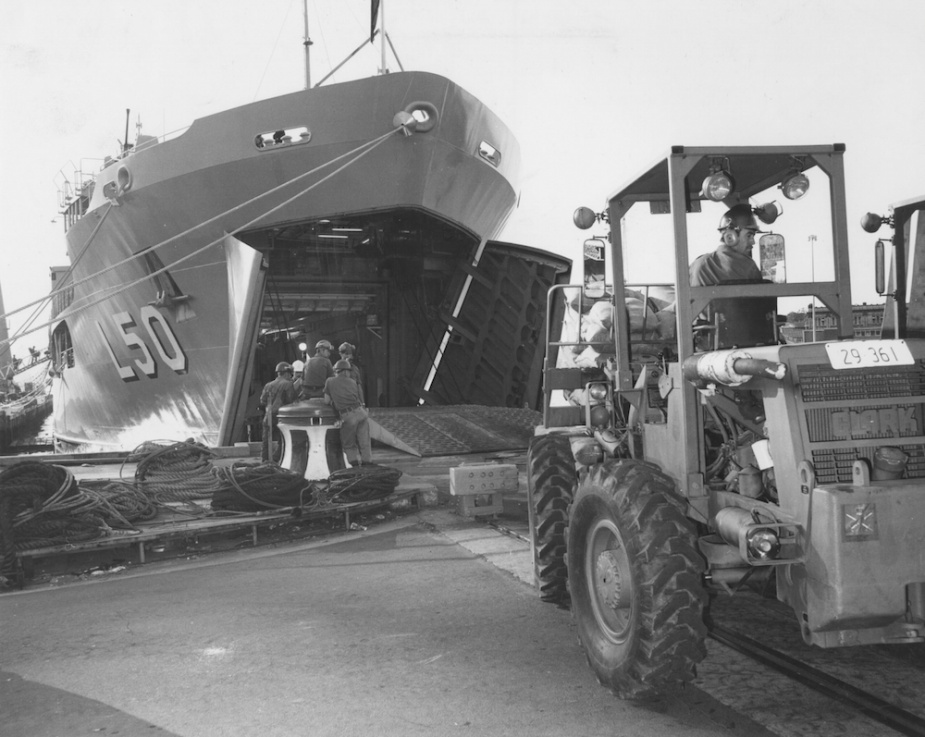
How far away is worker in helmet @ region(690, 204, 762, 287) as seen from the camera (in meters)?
3.93

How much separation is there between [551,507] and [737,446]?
1637 mm

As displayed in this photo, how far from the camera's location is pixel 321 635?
184 inches

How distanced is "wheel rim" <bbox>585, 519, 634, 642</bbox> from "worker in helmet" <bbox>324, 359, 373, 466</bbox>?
6.88 metres

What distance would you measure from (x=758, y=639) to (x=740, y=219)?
2174 millimetres

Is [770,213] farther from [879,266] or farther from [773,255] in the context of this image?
[879,266]

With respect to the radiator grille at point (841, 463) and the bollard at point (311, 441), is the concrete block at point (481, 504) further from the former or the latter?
the radiator grille at point (841, 463)

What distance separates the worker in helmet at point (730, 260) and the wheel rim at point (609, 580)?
123cm

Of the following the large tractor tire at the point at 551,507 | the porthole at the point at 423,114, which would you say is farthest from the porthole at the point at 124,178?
the large tractor tire at the point at 551,507

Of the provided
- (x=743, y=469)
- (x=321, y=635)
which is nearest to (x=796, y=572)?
(x=743, y=469)

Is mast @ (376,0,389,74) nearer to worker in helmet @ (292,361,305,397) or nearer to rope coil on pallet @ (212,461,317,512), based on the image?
worker in helmet @ (292,361,305,397)

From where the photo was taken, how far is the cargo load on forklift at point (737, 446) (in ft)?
9.68

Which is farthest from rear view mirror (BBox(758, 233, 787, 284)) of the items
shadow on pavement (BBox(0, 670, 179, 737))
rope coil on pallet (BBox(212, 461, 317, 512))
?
rope coil on pallet (BBox(212, 461, 317, 512))

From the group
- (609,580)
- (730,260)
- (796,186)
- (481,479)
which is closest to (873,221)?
(796,186)

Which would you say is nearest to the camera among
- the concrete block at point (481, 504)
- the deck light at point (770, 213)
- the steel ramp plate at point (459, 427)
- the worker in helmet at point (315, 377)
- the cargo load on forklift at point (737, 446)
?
the cargo load on forklift at point (737, 446)
